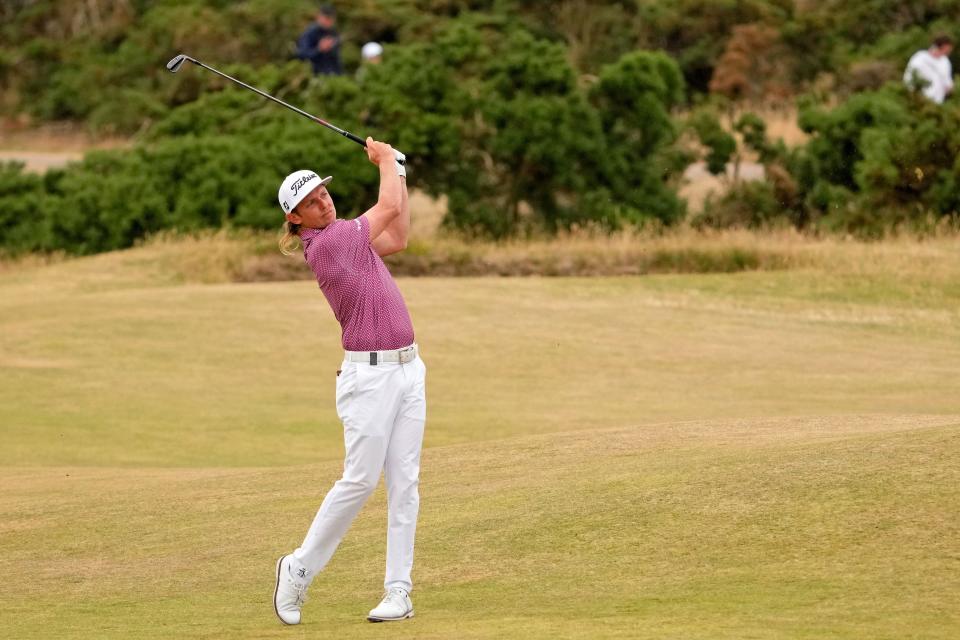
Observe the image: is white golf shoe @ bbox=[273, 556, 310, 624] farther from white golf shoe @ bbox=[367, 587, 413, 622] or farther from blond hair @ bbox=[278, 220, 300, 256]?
blond hair @ bbox=[278, 220, 300, 256]

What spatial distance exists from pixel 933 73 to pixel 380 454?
86.6ft

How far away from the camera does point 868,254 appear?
80.6 feet

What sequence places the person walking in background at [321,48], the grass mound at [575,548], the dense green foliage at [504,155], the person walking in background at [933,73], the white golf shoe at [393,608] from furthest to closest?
the person walking in background at [321,48] → the person walking in background at [933,73] → the dense green foliage at [504,155] → the white golf shoe at [393,608] → the grass mound at [575,548]

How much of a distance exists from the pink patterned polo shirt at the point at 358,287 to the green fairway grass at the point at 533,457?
47.3 inches

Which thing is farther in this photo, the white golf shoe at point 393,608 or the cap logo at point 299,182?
the cap logo at point 299,182

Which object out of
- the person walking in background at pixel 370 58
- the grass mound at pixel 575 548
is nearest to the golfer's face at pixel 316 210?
the grass mound at pixel 575 548

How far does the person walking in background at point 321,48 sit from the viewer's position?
109 feet

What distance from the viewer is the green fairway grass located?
7.78 metres

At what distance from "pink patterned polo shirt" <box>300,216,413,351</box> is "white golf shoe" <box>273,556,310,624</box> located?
1.01 metres

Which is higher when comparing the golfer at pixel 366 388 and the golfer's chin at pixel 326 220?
the golfer's chin at pixel 326 220

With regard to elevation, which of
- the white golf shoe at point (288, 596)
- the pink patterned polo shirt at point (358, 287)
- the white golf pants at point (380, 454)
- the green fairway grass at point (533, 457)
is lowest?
the green fairway grass at point (533, 457)

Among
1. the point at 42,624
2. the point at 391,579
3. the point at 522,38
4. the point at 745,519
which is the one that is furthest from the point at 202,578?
the point at 522,38

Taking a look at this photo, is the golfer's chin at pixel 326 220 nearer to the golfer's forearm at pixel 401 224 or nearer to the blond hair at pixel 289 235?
the blond hair at pixel 289 235

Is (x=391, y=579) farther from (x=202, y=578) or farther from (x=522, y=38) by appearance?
(x=522, y=38)
